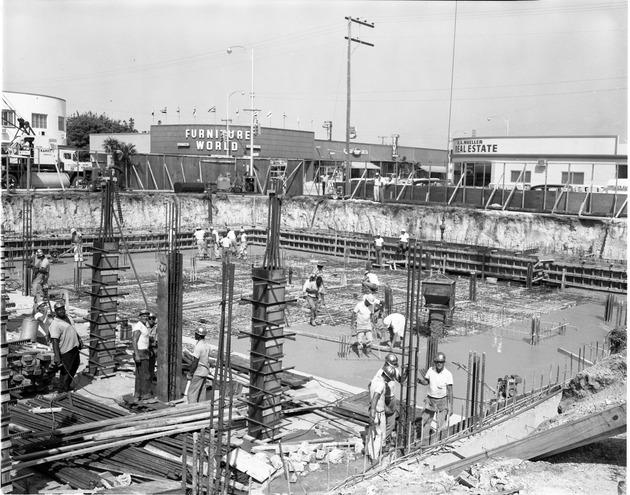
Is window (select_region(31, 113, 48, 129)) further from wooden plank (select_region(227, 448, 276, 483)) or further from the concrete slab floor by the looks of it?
wooden plank (select_region(227, 448, 276, 483))

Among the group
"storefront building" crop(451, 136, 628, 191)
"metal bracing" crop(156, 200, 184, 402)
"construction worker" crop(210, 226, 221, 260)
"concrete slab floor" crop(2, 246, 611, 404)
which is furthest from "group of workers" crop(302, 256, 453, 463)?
"storefront building" crop(451, 136, 628, 191)

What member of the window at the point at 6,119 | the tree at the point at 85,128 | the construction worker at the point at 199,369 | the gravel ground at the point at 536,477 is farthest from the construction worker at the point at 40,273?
the tree at the point at 85,128

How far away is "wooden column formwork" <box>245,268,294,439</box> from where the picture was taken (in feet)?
30.7

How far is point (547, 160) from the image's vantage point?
3925 centimetres

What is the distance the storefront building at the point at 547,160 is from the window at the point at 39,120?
28.1 metres

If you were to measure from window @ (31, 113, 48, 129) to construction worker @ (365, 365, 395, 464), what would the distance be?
45.3 meters

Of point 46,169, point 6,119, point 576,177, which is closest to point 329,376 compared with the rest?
point 6,119

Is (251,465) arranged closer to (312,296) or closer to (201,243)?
(312,296)

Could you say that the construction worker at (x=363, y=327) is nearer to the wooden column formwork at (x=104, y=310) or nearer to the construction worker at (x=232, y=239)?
the wooden column formwork at (x=104, y=310)

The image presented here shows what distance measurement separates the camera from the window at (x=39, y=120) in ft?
158

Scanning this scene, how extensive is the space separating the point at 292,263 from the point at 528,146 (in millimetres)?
22486

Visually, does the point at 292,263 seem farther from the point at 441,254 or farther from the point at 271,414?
the point at 271,414

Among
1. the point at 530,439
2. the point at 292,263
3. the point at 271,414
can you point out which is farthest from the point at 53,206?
the point at 530,439

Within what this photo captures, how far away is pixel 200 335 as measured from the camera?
32.4ft
